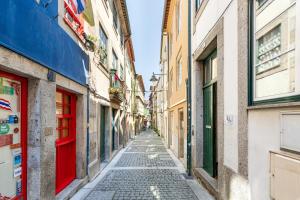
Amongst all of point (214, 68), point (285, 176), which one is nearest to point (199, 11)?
point (214, 68)

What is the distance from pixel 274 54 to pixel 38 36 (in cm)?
323

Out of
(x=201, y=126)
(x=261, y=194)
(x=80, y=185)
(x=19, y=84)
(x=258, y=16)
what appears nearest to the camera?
(x=261, y=194)

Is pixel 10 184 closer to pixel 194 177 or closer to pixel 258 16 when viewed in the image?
pixel 258 16

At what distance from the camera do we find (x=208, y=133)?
20.8 ft

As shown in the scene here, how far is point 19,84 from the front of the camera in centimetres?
335

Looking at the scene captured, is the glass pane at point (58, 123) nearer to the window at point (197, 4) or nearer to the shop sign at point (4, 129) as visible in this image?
the shop sign at point (4, 129)

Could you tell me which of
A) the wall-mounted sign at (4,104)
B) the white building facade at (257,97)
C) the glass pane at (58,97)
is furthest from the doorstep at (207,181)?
the wall-mounted sign at (4,104)

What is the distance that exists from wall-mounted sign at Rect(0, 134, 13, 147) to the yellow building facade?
20.9 feet

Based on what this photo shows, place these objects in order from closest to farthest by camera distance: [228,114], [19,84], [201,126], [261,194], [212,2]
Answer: [261,194] → [19,84] → [228,114] → [212,2] → [201,126]

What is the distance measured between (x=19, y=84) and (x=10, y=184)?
54.2 inches

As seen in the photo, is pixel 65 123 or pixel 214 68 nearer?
pixel 65 123

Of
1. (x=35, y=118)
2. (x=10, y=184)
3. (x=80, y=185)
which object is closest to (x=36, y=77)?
(x=35, y=118)

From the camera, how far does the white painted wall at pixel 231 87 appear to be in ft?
12.5

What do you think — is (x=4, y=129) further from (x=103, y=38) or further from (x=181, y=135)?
(x=181, y=135)
